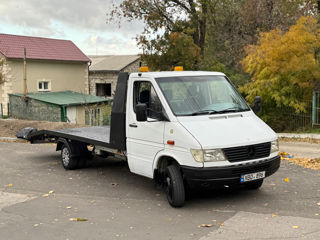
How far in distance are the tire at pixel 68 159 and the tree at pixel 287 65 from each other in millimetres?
11423

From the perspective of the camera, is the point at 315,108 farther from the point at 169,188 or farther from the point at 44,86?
the point at 44,86

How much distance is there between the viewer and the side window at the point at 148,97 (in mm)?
7310

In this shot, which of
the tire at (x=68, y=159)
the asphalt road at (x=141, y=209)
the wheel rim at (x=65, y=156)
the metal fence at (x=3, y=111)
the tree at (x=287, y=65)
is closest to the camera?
the asphalt road at (x=141, y=209)

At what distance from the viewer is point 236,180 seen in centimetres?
657

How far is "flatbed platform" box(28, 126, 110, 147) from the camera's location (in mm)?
9016

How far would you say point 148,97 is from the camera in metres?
7.54

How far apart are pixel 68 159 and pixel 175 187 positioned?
4219 mm

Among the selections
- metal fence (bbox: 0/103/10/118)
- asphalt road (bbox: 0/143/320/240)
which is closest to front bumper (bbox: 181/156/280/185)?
asphalt road (bbox: 0/143/320/240)

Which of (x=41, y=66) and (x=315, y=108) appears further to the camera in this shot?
(x=41, y=66)

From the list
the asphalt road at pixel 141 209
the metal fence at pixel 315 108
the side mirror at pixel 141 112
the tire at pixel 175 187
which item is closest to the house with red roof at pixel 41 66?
the metal fence at pixel 315 108

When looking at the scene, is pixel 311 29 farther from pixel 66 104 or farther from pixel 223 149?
pixel 66 104

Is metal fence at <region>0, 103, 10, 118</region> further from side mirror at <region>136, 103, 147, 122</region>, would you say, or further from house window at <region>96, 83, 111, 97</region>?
side mirror at <region>136, 103, 147, 122</region>

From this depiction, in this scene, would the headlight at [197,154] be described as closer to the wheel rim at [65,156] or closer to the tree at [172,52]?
the wheel rim at [65,156]

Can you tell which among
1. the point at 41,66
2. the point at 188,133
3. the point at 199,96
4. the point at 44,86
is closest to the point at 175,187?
the point at 188,133
